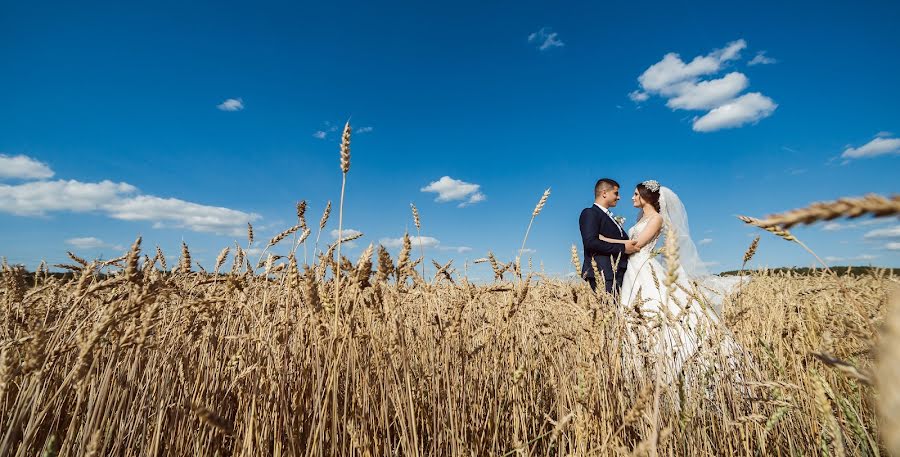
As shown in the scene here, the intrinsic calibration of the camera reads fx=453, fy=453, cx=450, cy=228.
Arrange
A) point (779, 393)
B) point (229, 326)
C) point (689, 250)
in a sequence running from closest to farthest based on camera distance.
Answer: point (779, 393)
point (229, 326)
point (689, 250)

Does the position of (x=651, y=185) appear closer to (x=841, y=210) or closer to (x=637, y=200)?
(x=637, y=200)

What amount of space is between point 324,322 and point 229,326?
1.35 metres

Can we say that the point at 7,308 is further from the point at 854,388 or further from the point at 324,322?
the point at 854,388

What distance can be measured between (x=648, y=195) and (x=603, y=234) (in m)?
0.84

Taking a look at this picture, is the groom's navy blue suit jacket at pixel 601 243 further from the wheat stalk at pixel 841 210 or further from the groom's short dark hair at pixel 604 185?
the wheat stalk at pixel 841 210

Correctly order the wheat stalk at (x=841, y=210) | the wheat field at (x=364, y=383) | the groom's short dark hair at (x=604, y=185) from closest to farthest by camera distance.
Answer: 1. the wheat stalk at (x=841, y=210)
2. the wheat field at (x=364, y=383)
3. the groom's short dark hair at (x=604, y=185)

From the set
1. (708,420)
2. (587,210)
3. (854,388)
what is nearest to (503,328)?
(708,420)

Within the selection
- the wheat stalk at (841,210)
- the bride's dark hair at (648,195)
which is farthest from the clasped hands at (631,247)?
the wheat stalk at (841,210)

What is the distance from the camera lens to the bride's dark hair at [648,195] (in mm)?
5781

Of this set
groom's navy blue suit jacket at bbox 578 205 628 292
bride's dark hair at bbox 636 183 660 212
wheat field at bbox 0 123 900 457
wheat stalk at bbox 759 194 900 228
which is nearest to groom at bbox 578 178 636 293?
groom's navy blue suit jacket at bbox 578 205 628 292

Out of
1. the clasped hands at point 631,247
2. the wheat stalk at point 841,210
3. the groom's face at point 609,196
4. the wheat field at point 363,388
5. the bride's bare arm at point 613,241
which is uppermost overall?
the groom's face at point 609,196

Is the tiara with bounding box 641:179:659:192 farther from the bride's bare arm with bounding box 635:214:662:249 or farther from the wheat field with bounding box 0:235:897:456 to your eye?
the wheat field with bounding box 0:235:897:456

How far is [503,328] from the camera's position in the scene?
8.16 feet

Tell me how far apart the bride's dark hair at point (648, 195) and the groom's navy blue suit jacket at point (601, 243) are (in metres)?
0.55
